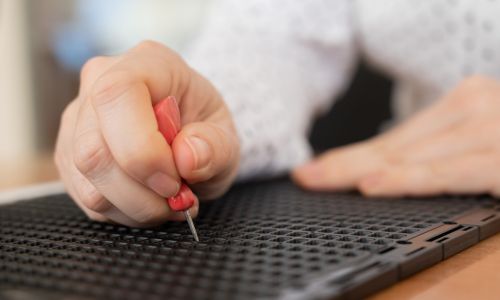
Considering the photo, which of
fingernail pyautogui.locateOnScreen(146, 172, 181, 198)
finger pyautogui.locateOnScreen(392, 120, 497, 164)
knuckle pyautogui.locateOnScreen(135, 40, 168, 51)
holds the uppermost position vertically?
knuckle pyautogui.locateOnScreen(135, 40, 168, 51)

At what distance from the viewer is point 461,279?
292 millimetres

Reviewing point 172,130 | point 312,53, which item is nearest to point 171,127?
point 172,130

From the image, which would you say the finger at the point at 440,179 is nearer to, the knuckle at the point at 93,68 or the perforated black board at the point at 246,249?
the perforated black board at the point at 246,249

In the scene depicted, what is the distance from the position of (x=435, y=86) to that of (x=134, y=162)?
49cm

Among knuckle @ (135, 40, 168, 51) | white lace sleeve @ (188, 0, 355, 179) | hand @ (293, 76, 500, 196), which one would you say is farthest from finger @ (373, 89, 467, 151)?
knuckle @ (135, 40, 168, 51)

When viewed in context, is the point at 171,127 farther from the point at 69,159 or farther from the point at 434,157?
the point at 434,157

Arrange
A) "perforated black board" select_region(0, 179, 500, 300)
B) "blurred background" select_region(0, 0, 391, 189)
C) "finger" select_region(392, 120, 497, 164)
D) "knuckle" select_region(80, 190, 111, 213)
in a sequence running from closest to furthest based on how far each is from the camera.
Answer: "perforated black board" select_region(0, 179, 500, 300) → "knuckle" select_region(80, 190, 111, 213) → "finger" select_region(392, 120, 497, 164) → "blurred background" select_region(0, 0, 391, 189)

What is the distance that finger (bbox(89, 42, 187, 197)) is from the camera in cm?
32

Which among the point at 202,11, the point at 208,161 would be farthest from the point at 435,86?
the point at 202,11

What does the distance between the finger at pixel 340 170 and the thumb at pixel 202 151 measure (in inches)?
4.9

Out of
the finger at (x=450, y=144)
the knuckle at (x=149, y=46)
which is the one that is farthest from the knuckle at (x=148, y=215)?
the finger at (x=450, y=144)

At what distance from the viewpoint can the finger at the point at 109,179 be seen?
13.5 inches

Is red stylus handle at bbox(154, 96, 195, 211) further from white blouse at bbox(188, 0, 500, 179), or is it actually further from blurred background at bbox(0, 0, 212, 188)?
blurred background at bbox(0, 0, 212, 188)

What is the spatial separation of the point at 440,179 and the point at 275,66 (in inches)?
10.0
